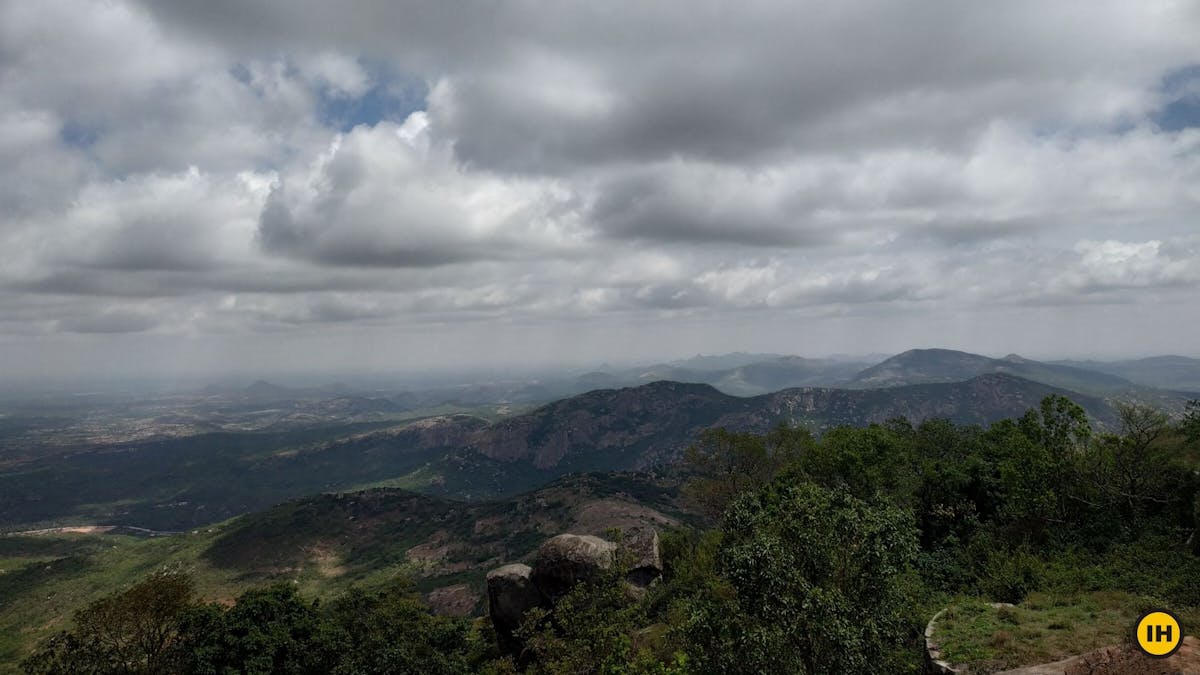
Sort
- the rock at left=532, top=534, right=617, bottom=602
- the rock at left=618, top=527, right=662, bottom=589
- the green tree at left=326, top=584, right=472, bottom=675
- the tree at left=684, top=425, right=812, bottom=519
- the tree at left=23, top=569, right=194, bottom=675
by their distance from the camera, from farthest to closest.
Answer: the tree at left=684, top=425, right=812, bottom=519 → the rock at left=618, top=527, right=662, bottom=589 → the rock at left=532, top=534, right=617, bottom=602 → the green tree at left=326, top=584, right=472, bottom=675 → the tree at left=23, top=569, right=194, bottom=675

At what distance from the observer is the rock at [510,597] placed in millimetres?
56906

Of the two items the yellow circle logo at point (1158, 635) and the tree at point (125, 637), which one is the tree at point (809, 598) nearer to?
the yellow circle logo at point (1158, 635)

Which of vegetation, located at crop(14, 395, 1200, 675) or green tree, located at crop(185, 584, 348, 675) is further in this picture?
green tree, located at crop(185, 584, 348, 675)

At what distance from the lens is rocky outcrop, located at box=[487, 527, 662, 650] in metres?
53.8

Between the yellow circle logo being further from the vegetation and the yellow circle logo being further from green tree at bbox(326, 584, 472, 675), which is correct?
green tree at bbox(326, 584, 472, 675)

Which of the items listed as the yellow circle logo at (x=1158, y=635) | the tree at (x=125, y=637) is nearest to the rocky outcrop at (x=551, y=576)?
the tree at (x=125, y=637)

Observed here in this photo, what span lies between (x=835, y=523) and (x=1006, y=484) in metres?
41.2

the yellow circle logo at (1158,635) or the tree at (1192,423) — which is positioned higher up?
the tree at (1192,423)

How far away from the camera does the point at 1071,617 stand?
2744 centimetres

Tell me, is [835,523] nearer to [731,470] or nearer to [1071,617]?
[1071,617]

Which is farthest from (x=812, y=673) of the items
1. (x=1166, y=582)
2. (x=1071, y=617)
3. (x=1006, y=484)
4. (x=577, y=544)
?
(x=1006, y=484)

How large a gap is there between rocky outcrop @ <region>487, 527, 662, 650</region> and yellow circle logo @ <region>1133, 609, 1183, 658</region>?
38.8 meters

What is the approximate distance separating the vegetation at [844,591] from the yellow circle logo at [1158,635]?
19.6 feet

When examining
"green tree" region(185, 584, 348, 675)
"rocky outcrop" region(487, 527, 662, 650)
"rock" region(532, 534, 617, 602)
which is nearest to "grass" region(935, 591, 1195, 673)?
"rocky outcrop" region(487, 527, 662, 650)
